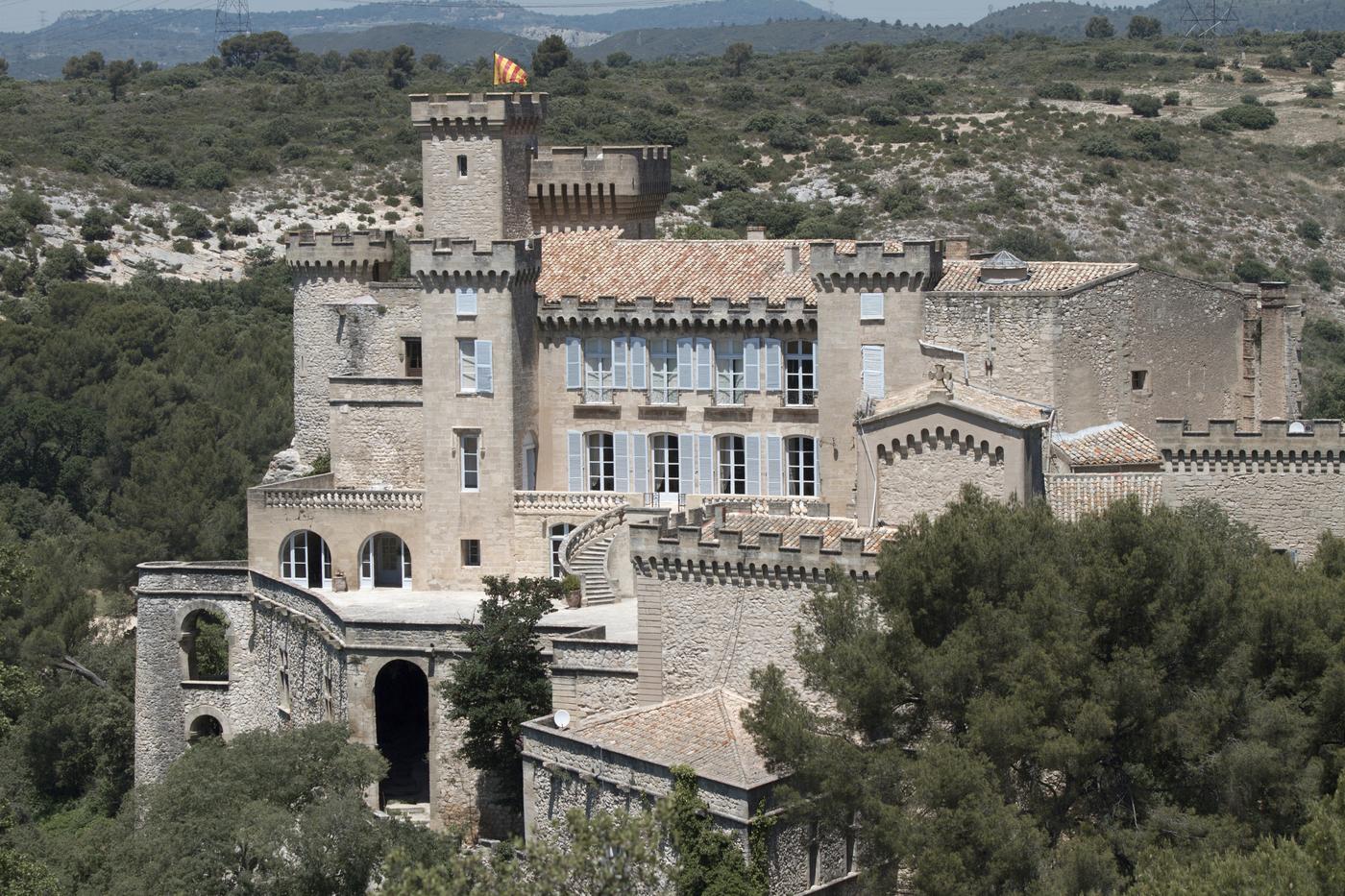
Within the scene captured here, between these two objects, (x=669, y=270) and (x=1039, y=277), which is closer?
(x=1039, y=277)

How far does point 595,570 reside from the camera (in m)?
47.2

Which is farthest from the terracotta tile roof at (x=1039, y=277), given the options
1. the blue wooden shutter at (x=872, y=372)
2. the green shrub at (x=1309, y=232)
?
the green shrub at (x=1309, y=232)

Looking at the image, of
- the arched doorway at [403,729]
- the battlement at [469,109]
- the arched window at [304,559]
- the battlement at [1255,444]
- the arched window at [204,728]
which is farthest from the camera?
the arched window at [204,728]

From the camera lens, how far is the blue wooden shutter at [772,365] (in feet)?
163

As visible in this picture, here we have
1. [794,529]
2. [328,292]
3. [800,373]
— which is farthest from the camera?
[328,292]

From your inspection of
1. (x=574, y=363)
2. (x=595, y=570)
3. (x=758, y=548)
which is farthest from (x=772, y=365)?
(x=758, y=548)

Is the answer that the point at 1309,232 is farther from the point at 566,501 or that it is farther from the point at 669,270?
the point at 566,501

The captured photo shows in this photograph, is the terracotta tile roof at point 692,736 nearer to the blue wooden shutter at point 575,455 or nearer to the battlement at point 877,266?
the battlement at point 877,266

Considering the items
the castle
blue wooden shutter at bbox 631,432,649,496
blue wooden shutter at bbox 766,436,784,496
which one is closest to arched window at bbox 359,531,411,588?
the castle

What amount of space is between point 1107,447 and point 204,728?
20654 mm

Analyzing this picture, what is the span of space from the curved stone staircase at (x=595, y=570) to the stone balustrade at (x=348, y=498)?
4420mm

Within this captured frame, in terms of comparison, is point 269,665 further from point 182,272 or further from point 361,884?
point 182,272

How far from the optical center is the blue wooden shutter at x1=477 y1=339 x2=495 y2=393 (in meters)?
49.8

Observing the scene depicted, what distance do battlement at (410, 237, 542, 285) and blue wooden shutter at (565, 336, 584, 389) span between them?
86.4 inches
